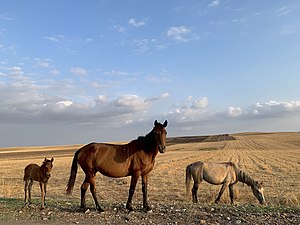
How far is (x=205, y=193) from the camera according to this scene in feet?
61.7

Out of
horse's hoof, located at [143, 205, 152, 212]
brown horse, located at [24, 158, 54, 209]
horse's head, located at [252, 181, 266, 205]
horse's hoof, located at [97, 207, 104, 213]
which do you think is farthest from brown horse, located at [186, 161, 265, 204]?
brown horse, located at [24, 158, 54, 209]

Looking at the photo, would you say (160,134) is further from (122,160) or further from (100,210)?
(100,210)

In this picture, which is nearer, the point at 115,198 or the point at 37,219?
the point at 37,219

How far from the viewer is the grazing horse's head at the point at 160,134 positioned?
31.4 feet

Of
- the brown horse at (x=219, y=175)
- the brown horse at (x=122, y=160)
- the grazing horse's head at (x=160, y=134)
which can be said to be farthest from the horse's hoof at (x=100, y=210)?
the brown horse at (x=219, y=175)

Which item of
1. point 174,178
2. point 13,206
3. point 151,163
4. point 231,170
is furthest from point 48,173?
point 174,178

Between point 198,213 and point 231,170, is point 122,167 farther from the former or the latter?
point 231,170

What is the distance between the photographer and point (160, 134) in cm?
970

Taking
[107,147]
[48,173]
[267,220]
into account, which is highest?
[107,147]

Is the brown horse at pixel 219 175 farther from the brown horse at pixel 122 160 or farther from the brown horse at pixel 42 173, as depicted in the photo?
the brown horse at pixel 42 173

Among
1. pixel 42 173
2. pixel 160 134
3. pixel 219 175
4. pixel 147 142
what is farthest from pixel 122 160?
pixel 219 175

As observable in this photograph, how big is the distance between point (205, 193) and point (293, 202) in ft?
16.5

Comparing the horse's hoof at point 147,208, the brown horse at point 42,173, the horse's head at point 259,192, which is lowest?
the horse's head at point 259,192

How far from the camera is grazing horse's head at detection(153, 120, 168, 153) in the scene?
9.56 meters
